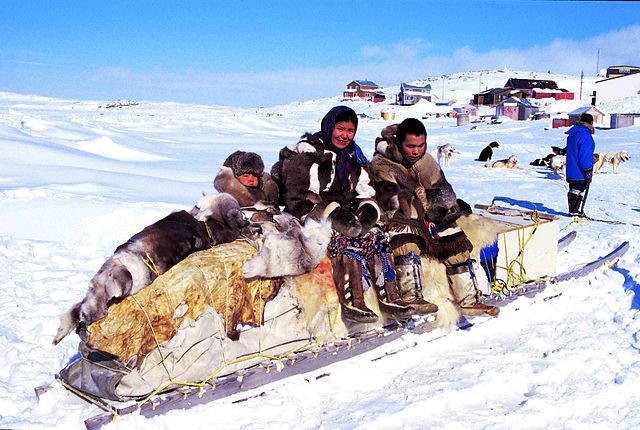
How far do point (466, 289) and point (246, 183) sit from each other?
1.60 meters

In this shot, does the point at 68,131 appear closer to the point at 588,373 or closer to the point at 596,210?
the point at 596,210

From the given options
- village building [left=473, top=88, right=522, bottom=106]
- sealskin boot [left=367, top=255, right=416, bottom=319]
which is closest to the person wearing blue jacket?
sealskin boot [left=367, top=255, right=416, bottom=319]

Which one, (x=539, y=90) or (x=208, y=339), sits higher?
(x=539, y=90)

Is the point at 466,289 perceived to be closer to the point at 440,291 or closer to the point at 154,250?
the point at 440,291

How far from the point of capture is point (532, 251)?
445cm

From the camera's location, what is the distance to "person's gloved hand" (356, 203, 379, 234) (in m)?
3.33

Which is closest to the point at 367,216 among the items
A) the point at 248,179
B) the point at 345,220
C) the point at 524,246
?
the point at 345,220

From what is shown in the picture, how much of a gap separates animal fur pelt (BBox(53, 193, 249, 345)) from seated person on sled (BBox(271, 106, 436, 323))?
1.52ft

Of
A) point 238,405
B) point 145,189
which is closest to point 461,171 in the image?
point 145,189

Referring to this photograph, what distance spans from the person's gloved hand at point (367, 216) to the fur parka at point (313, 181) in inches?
1.0

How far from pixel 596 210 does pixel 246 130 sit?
65.2 feet

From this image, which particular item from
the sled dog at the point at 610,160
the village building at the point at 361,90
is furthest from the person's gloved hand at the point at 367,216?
the village building at the point at 361,90

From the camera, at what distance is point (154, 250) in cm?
266

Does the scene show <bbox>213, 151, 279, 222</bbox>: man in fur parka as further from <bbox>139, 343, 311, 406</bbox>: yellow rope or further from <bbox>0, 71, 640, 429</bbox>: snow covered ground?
<bbox>0, 71, 640, 429</bbox>: snow covered ground
